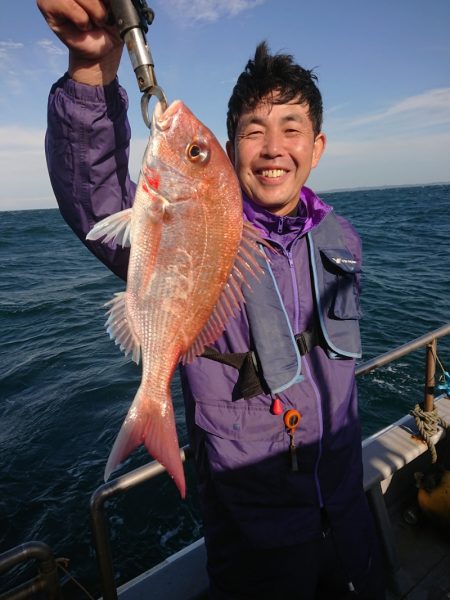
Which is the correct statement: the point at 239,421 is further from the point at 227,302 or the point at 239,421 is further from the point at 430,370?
the point at 430,370

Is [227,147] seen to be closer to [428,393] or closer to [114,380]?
[428,393]

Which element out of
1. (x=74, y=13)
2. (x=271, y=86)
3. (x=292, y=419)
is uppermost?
(x=74, y=13)

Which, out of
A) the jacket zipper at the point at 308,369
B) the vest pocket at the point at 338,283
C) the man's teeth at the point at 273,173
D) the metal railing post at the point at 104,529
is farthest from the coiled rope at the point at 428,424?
the metal railing post at the point at 104,529

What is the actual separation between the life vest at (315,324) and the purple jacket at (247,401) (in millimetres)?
60

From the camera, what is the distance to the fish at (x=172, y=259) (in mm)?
1729

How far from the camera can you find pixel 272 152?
2.19m

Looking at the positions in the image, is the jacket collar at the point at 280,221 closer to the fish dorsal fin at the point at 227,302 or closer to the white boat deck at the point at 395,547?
the fish dorsal fin at the point at 227,302

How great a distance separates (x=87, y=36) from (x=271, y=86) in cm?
113

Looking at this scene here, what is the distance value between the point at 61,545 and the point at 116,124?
535cm

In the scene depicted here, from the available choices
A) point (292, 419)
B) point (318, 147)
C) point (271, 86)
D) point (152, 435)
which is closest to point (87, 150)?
point (271, 86)

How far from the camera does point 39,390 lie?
8.41 m

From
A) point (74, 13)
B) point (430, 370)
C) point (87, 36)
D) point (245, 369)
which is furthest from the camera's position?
point (430, 370)

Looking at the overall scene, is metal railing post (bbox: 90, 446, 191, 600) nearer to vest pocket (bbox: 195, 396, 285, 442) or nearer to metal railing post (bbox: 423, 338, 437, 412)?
vest pocket (bbox: 195, 396, 285, 442)

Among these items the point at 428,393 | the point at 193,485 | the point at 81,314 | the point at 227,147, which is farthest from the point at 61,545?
the point at 81,314
